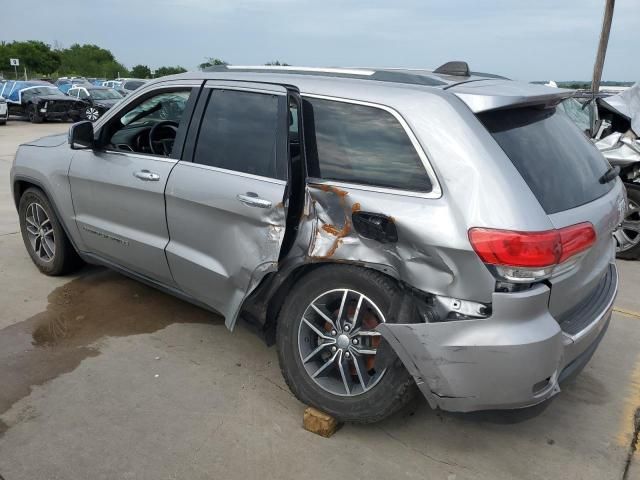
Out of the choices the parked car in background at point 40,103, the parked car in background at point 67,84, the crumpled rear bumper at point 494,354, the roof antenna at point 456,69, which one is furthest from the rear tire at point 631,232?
the parked car in background at point 67,84

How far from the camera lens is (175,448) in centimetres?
279

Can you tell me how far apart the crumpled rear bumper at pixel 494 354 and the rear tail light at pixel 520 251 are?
0.09 meters

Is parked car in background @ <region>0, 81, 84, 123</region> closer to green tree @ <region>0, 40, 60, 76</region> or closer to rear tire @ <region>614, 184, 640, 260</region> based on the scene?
rear tire @ <region>614, 184, 640, 260</region>

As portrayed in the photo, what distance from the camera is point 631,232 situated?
6.23m

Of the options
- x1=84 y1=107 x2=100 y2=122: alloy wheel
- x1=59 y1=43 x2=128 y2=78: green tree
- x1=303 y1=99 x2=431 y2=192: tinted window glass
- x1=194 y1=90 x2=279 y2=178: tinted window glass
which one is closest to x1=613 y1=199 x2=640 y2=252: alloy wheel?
x1=303 y1=99 x2=431 y2=192: tinted window glass

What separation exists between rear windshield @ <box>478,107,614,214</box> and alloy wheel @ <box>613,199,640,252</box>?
3517 mm

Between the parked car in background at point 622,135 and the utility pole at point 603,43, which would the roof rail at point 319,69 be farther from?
the utility pole at point 603,43

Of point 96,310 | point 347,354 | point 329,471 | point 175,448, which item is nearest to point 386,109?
point 347,354

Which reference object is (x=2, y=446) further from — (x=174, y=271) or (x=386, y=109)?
(x=386, y=109)

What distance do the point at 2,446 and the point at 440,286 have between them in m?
2.25

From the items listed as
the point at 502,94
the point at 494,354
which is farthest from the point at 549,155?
the point at 494,354

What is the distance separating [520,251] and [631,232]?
472cm

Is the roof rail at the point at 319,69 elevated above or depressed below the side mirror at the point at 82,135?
above

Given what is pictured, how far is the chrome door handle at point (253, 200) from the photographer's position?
2.98 metres
